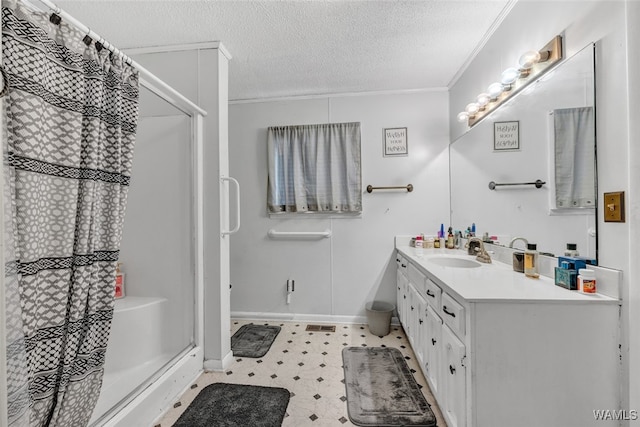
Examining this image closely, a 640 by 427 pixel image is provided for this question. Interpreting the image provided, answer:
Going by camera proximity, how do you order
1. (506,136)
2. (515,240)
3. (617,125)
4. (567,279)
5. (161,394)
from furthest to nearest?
(506,136), (515,240), (161,394), (567,279), (617,125)

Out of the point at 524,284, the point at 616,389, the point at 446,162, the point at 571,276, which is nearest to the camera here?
the point at 616,389

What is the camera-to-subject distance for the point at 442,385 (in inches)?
54.8

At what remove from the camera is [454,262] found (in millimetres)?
1983

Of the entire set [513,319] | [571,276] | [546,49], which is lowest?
[513,319]

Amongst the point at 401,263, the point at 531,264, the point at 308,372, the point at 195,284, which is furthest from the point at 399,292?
the point at 195,284

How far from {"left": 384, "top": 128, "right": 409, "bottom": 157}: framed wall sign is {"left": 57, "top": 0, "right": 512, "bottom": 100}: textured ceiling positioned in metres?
0.47

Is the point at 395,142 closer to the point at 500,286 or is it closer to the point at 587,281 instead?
the point at 500,286

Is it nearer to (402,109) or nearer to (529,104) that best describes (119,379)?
(529,104)

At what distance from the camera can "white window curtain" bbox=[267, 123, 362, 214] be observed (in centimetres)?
268

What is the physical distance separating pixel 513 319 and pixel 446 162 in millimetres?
1900

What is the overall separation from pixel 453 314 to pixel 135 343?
6.46 feet

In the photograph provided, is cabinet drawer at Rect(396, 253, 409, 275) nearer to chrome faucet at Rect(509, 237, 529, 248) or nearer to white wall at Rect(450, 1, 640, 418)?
chrome faucet at Rect(509, 237, 529, 248)

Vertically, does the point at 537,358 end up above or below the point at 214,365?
above

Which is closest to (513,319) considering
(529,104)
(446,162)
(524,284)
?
(524,284)
